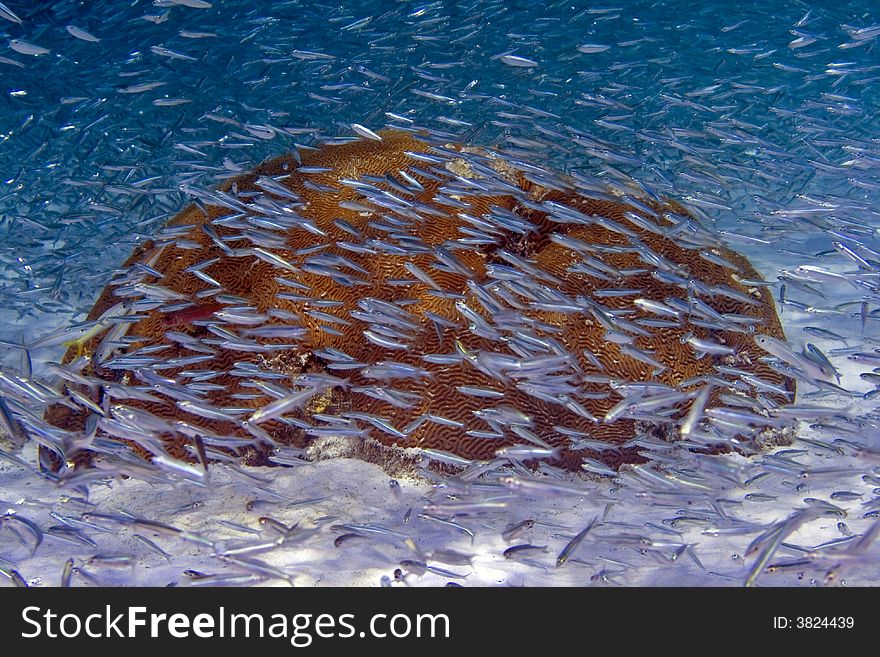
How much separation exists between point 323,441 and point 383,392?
1.22 meters

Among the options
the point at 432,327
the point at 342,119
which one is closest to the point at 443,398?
the point at 432,327

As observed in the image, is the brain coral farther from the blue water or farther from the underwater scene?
the blue water

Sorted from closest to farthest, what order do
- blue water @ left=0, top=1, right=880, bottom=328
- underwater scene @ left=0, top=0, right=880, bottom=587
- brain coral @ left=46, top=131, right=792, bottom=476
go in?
underwater scene @ left=0, top=0, right=880, bottom=587
brain coral @ left=46, top=131, right=792, bottom=476
blue water @ left=0, top=1, right=880, bottom=328

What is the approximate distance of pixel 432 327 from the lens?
16.7ft

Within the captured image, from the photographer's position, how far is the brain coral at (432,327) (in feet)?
14.1

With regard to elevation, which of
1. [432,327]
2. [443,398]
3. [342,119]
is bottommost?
Answer: [443,398]

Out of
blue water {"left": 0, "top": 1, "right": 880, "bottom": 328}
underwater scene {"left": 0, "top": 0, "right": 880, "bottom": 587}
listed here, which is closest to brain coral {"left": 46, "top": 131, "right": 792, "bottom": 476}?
underwater scene {"left": 0, "top": 0, "right": 880, "bottom": 587}

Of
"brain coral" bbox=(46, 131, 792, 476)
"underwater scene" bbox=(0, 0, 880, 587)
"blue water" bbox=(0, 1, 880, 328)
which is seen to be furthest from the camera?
"blue water" bbox=(0, 1, 880, 328)

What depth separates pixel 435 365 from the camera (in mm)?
4965

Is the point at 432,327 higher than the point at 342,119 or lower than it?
lower

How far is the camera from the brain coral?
4297 mm

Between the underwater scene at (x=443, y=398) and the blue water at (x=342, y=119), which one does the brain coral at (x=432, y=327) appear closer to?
the underwater scene at (x=443, y=398)

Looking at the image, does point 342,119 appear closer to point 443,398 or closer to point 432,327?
point 432,327
